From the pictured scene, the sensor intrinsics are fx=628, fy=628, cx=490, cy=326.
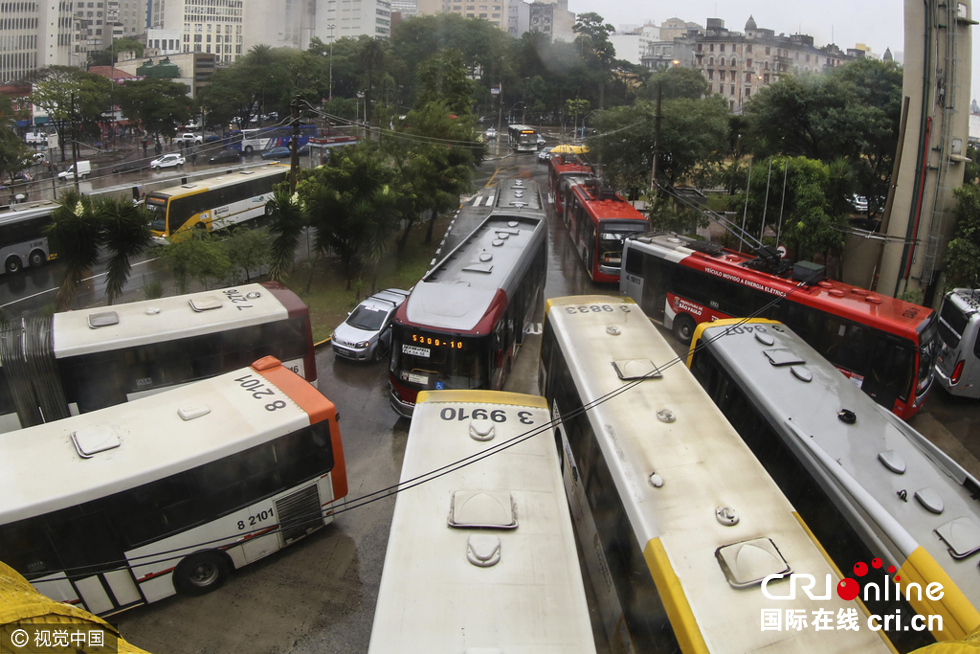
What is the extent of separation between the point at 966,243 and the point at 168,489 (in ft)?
60.0

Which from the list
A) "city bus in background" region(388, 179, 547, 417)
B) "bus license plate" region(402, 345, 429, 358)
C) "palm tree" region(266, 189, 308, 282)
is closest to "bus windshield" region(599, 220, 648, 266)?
"city bus in background" region(388, 179, 547, 417)

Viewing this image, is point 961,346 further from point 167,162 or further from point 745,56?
point 745,56

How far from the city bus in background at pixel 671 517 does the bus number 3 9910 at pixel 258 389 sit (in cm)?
403

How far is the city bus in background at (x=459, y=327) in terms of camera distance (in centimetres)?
1084

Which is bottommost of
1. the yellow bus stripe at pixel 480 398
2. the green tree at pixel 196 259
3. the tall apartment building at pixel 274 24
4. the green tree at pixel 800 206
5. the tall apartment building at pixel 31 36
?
the yellow bus stripe at pixel 480 398

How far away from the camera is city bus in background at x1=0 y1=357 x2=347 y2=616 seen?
263 inches

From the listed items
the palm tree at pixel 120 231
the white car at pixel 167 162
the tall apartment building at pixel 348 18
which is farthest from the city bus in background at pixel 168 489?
the tall apartment building at pixel 348 18

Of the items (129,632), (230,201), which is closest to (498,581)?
(129,632)

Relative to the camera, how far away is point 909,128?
55.2ft

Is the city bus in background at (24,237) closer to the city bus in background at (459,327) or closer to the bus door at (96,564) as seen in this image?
the city bus in background at (459,327)

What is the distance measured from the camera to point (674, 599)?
5031mm

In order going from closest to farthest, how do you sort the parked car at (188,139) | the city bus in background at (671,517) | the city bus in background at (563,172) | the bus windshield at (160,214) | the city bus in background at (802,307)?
the city bus in background at (671,517)
the city bus in background at (802,307)
the bus windshield at (160,214)
the city bus in background at (563,172)
the parked car at (188,139)

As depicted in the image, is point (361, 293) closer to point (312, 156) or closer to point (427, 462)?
point (427, 462)

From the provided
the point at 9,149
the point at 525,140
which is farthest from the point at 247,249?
the point at 525,140
